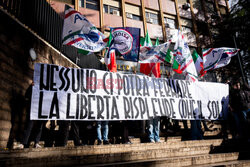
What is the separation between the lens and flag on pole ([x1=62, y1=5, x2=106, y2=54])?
232 inches

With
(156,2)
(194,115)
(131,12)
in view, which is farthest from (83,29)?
(156,2)

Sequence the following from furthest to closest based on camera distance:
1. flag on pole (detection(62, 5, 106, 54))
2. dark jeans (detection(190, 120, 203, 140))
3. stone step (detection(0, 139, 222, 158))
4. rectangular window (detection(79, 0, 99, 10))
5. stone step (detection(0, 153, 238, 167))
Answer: rectangular window (detection(79, 0, 99, 10))
dark jeans (detection(190, 120, 203, 140))
flag on pole (detection(62, 5, 106, 54))
stone step (detection(0, 139, 222, 158))
stone step (detection(0, 153, 238, 167))

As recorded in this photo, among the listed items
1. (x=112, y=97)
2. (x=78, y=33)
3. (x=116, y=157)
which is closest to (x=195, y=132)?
(x=112, y=97)

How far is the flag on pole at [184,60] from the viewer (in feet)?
25.0

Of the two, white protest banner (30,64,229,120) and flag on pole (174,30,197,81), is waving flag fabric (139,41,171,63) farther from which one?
white protest banner (30,64,229,120)

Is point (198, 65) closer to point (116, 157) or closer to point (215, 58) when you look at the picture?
point (215, 58)

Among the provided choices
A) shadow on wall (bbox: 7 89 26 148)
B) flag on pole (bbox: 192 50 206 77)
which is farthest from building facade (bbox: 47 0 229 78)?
shadow on wall (bbox: 7 89 26 148)

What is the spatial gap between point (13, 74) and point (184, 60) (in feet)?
19.8

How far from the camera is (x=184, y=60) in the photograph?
25.3ft

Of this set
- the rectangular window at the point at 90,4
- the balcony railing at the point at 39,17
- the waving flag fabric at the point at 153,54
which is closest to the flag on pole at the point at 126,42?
the waving flag fabric at the point at 153,54

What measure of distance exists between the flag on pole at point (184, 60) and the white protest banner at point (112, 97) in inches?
23.7

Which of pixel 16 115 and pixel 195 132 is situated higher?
pixel 16 115

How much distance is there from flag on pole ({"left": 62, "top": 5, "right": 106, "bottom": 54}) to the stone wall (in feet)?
3.43

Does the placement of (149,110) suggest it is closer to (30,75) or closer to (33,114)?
(33,114)
